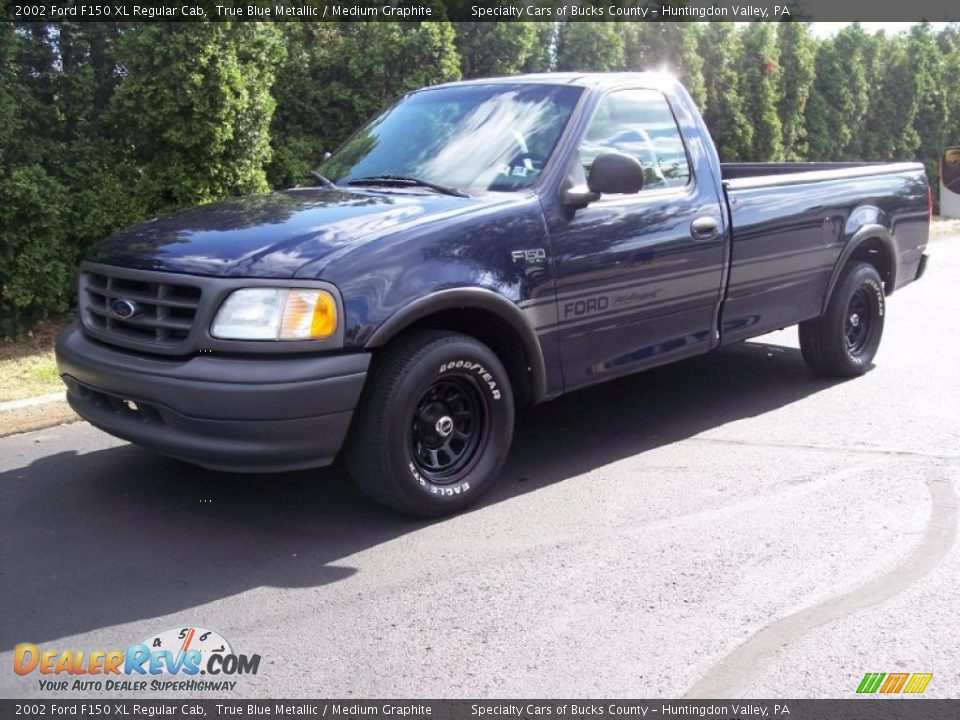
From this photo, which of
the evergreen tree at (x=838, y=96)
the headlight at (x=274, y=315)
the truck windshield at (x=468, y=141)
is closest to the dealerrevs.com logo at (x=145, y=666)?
the headlight at (x=274, y=315)

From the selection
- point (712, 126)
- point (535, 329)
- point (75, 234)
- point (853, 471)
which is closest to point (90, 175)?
point (75, 234)

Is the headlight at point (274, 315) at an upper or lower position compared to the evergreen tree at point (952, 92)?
lower

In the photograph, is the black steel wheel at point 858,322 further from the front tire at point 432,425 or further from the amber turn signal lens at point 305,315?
the amber turn signal lens at point 305,315

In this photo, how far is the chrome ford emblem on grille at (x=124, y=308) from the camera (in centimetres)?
450

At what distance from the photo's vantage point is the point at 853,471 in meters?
5.38

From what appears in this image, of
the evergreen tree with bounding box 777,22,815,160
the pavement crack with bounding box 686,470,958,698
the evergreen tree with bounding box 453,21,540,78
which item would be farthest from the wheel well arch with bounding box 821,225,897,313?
the evergreen tree with bounding box 777,22,815,160

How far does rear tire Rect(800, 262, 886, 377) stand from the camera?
277 inches

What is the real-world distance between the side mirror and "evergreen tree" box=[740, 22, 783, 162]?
12.3 metres

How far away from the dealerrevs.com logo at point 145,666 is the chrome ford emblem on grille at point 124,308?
1.48 meters

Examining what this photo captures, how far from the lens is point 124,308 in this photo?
4539mm

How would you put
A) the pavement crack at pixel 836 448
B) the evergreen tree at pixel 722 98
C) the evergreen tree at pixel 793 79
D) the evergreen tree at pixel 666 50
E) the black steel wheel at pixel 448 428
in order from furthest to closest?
1. the evergreen tree at pixel 793 79
2. the evergreen tree at pixel 722 98
3. the evergreen tree at pixel 666 50
4. the pavement crack at pixel 836 448
5. the black steel wheel at pixel 448 428

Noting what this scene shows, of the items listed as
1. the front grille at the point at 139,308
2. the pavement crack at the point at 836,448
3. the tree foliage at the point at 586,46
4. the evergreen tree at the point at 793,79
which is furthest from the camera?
the evergreen tree at the point at 793,79
